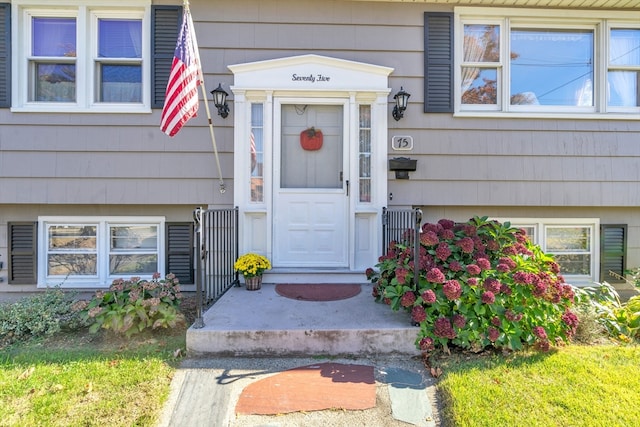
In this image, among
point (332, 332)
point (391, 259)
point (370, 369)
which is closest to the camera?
point (370, 369)

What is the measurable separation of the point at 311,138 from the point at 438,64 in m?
1.73

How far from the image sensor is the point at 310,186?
4004 mm

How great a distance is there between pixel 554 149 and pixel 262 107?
11.5ft

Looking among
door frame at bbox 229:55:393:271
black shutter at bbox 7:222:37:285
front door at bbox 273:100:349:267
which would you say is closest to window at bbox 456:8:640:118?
door frame at bbox 229:55:393:271

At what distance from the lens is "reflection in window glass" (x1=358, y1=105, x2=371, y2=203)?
392cm

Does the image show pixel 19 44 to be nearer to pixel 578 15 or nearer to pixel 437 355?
pixel 437 355

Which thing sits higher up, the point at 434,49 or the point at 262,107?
the point at 434,49

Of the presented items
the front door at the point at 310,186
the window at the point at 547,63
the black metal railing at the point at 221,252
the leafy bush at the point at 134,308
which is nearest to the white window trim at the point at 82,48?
the black metal railing at the point at 221,252

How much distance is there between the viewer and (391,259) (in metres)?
3.08

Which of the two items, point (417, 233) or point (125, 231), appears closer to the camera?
point (417, 233)

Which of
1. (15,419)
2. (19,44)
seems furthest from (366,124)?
(19,44)

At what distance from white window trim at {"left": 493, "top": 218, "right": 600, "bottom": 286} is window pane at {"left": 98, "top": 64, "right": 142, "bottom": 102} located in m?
4.64

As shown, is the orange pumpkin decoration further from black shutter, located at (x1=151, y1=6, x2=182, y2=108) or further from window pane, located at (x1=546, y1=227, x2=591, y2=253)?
window pane, located at (x1=546, y1=227, x2=591, y2=253)

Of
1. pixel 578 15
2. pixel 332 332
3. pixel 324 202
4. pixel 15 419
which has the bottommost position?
pixel 15 419
